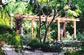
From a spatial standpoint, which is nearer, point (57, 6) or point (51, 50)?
point (51, 50)

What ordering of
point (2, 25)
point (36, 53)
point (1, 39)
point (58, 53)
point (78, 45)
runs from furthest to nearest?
point (78, 45) < point (58, 53) < point (36, 53) < point (2, 25) < point (1, 39)

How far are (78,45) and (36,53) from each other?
3.72 m

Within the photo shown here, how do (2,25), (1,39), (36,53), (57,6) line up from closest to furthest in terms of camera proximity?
(1,39) < (2,25) < (36,53) < (57,6)

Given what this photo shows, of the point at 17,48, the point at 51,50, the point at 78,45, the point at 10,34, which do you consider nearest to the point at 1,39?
the point at 10,34

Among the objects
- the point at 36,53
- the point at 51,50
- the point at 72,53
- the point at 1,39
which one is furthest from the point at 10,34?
the point at 72,53

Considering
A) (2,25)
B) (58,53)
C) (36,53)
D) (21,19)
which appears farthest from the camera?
(21,19)

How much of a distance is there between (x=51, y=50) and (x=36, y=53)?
1020 millimetres

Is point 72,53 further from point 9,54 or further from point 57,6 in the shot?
point 57,6

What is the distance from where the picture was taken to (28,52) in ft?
25.6

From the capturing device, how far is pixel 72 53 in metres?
9.27

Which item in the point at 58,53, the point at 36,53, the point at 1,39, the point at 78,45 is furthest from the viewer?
the point at 78,45

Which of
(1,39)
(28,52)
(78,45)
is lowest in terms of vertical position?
(78,45)

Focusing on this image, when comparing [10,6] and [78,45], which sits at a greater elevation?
[10,6]

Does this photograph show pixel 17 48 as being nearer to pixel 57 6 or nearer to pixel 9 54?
pixel 9 54
